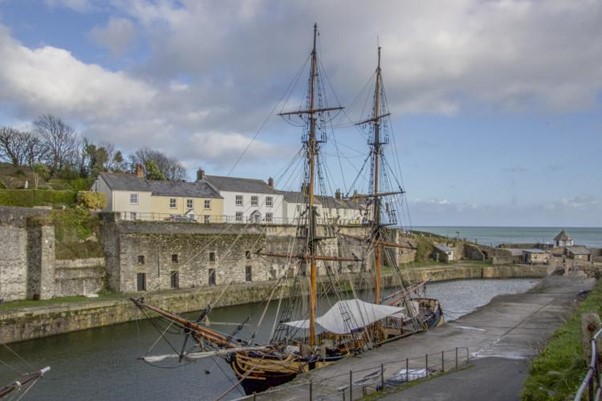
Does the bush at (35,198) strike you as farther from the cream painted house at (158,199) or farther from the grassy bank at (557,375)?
the grassy bank at (557,375)

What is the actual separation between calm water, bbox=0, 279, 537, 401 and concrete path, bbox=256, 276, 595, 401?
166 centimetres

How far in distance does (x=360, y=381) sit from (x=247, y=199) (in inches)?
1417

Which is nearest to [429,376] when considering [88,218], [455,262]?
[88,218]

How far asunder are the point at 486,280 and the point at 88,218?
41.8m

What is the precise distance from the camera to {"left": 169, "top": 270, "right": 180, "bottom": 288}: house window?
3672 centimetres

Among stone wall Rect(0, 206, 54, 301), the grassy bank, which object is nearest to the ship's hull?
the grassy bank

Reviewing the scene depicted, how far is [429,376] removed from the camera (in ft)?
51.5

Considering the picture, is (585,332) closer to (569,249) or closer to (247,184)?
(247,184)

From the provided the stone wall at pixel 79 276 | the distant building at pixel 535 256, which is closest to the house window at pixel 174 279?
the stone wall at pixel 79 276

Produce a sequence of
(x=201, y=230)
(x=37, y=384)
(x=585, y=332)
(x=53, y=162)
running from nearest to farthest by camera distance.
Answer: (x=585, y=332) → (x=37, y=384) → (x=201, y=230) → (x=53, y=162)

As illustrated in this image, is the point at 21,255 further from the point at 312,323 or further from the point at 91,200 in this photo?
the point at 312,323

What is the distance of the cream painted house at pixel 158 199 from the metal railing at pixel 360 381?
84.6 feet

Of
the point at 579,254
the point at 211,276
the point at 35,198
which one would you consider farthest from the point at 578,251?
the point at 35,198

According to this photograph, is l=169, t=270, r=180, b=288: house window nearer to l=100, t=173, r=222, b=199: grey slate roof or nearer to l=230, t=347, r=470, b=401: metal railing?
l=100, t=173, r=222, b=199: grey slate roof
